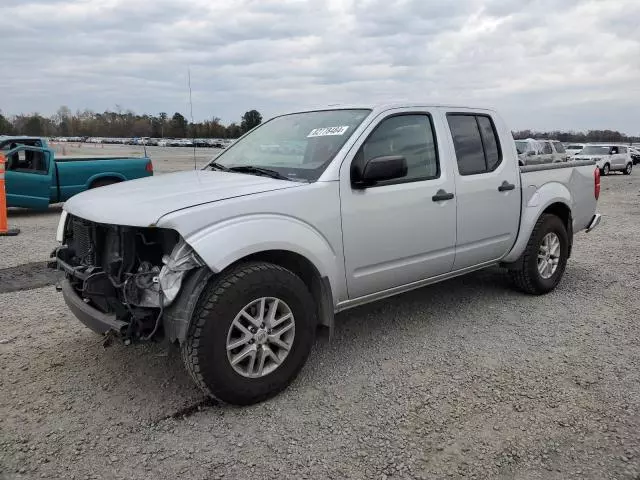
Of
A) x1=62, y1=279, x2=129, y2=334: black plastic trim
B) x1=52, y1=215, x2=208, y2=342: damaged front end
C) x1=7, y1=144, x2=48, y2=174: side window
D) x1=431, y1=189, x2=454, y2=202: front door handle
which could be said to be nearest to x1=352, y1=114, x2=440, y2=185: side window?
x1=431, y1=189, x2=454, y2=202: front door handle

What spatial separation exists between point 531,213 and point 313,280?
2.65 m

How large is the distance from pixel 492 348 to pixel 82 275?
9.96 feet

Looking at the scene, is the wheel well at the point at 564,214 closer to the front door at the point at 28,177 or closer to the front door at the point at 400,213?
the front door at the point at 400,213

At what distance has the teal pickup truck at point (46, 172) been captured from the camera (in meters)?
10.7

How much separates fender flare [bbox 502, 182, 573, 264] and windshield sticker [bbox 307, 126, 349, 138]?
219 cm

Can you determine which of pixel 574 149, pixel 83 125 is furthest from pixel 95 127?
pixel 574 149

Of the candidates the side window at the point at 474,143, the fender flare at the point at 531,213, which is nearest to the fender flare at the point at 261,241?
the side window at the point at 474,143

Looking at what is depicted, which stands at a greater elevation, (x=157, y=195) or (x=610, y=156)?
(x=610, y=156)

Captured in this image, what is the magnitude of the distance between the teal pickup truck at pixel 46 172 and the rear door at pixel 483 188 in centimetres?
877

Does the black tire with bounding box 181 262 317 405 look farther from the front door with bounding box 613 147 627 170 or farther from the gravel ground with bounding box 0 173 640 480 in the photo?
the front door with bounding box 613 147 627 170

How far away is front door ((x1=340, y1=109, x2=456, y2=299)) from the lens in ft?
12.3

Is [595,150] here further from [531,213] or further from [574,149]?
[531,213]

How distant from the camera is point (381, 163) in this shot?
11.7 ft

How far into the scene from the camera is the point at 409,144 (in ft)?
13.9
